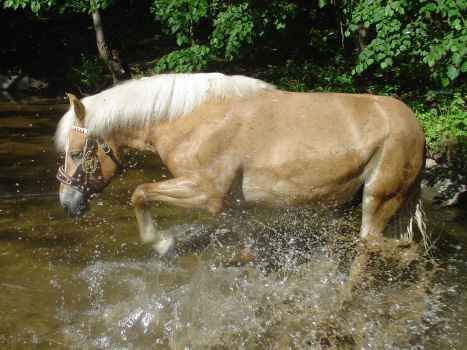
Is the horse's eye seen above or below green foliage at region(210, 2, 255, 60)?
below

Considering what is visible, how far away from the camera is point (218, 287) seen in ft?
12.1

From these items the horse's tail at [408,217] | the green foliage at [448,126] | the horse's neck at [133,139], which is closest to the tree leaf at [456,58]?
the horse's tail at [408,217]

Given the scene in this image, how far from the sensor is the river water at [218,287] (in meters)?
3.29

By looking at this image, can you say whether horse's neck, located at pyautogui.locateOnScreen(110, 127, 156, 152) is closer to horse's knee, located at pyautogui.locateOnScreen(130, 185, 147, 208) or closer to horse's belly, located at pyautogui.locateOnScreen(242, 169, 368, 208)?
horse's knee, located at pyautogui.locateOnScreen(130, 185, 147, 208)

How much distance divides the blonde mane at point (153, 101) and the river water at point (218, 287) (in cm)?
97

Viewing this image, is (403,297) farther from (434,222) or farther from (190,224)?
(190,224)

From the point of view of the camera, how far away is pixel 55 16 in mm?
15438

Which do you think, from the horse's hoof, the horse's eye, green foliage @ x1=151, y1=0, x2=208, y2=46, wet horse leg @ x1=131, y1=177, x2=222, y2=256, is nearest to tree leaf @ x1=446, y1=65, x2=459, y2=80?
wet horse leg @ x1=131, y1=177, x2=222, y2=256

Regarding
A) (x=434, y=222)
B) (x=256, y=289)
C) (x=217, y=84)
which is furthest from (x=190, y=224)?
(x=434, y=222)

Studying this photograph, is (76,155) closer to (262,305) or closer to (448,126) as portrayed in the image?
(262,305)

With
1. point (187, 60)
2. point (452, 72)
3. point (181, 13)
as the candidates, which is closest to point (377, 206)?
point (452, 72)

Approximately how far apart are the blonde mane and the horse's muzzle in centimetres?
41

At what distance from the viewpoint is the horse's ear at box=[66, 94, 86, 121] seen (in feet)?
11.9

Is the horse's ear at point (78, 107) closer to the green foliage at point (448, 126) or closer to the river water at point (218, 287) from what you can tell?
the river water at point (218, 287)
